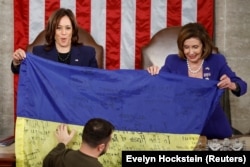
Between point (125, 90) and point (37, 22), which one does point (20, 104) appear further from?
point (37, 22)

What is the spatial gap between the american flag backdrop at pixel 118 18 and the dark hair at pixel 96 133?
245 centimetres

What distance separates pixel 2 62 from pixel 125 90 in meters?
2.04

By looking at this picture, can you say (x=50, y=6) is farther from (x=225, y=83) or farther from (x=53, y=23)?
(x=225, y=83)

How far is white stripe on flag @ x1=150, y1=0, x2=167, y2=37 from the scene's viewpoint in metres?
4.91

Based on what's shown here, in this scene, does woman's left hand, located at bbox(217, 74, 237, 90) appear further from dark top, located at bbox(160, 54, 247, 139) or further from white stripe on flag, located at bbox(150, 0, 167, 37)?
white stripe on flag, located at bbox(150, 0, 167, 37)

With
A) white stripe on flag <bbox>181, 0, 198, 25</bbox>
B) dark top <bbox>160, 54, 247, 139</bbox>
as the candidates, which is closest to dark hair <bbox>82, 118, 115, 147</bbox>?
dark top <bbox>160, 54, 247, 139</bbox>

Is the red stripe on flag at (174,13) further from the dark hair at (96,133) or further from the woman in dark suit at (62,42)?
the dark hair at (96,133)

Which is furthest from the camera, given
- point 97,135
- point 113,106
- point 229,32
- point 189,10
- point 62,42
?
point 229,32

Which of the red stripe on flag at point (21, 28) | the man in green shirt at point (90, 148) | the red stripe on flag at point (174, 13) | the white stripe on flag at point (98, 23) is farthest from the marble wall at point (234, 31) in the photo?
the man in green shirt at point (90, 148)

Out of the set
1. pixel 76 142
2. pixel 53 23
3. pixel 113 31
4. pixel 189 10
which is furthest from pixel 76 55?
pixel 189 10

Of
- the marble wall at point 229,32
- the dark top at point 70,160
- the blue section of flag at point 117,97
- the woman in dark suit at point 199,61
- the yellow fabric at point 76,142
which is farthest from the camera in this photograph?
the marble wall at point 229,32

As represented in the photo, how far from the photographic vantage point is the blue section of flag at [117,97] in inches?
129

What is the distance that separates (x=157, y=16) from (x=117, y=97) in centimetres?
176

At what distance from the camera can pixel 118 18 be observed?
16.2ft
